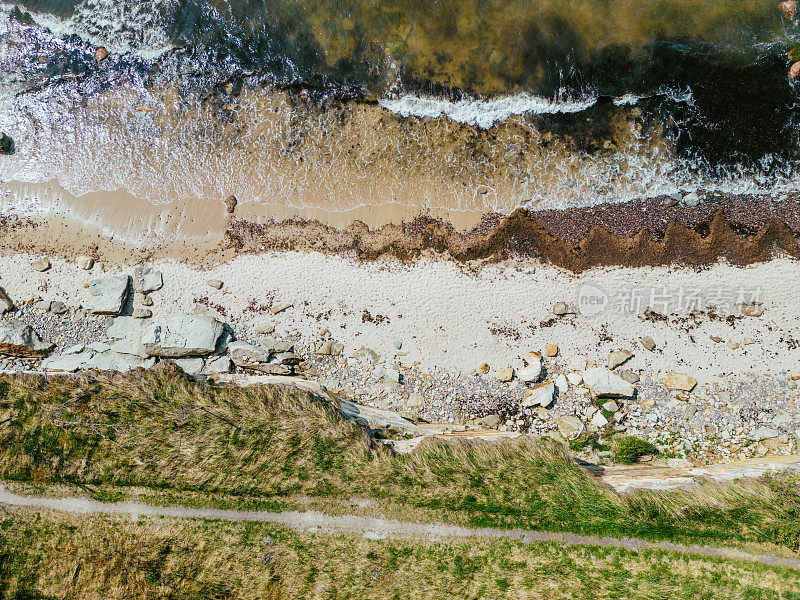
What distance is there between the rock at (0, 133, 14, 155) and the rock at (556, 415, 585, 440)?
22.3m

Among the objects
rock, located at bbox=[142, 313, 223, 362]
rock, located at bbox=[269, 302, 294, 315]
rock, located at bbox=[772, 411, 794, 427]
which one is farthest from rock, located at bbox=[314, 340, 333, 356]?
rock, located at bbox=[772, 411, 794, 427]

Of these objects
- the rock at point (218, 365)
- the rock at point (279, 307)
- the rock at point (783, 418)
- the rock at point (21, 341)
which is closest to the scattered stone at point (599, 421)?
the rock at point (783, 418)

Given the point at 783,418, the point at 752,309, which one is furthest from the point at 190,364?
the point at 783,418

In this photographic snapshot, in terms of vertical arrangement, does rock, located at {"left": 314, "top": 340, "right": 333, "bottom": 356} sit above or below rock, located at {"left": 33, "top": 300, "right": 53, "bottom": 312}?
below

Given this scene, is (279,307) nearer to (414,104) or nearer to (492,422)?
(492,422)

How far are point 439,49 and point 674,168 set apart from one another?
A: 947 cm

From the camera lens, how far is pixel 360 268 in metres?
17.1

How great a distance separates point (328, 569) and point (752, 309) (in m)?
16.0

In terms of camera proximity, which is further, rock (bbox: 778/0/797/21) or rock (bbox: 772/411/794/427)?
rock (bbox: 778/0/797/21)

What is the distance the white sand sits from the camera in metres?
16.5

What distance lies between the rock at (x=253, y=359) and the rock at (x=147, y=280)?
344cm

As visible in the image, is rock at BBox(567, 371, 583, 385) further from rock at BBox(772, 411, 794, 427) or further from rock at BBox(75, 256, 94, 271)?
rock at BBox(75, 256, 94, 271)

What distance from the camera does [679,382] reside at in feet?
54.0

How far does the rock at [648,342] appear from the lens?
54.5ft
